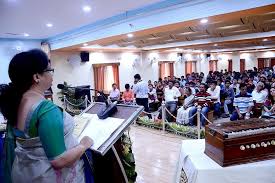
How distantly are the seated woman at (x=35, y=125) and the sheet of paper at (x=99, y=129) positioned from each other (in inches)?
15.5

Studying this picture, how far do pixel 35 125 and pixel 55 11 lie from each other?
455 centimetres

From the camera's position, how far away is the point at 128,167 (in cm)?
246

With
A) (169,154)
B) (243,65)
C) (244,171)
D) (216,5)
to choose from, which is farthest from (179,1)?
(243,65)

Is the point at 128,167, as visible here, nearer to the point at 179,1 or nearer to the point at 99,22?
the point at 179,1

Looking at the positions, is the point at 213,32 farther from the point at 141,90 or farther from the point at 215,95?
the point at 141,90

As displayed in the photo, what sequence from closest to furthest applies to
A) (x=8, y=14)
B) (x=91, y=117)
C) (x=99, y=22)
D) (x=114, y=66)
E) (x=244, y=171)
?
1. (x=244, y=171)
2. (x=91, y=117)
3. (x=8, y=14)
4. (x=99, y=22)
5. (x=114, y=66)

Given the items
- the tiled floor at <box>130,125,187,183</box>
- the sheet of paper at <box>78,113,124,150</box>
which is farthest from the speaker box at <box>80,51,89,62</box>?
the sheet of paper at <box>78,113,124,150</box>

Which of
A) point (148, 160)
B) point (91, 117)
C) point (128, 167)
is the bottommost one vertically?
point (148, 160)

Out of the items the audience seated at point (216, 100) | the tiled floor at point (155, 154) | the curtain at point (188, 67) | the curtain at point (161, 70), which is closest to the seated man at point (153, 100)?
the audience seated at point (216, 100)

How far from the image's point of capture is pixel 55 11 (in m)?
5.26

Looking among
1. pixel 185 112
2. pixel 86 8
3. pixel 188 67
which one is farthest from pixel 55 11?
pixel 188 67

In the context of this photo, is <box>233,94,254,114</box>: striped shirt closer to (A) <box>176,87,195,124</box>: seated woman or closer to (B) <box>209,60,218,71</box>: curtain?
(A) <box>176,87,195,124</box>: seated woman

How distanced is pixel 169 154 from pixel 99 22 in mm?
4184

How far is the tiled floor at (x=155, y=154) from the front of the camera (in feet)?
12.1
